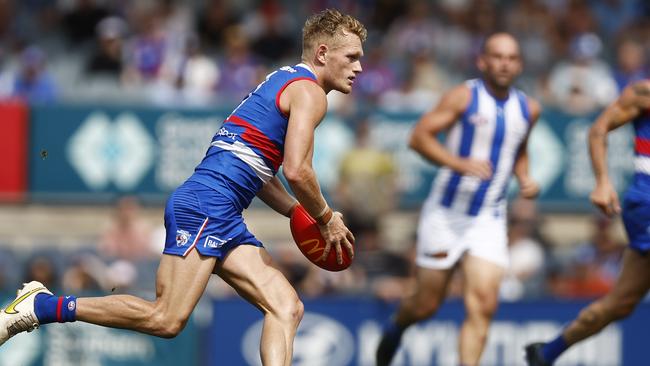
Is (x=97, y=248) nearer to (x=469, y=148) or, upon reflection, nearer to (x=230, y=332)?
(x=230, y=332)

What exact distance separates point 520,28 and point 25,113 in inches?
268

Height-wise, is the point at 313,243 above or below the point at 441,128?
below

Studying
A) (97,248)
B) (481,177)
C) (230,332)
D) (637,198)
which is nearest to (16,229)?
(97,248)

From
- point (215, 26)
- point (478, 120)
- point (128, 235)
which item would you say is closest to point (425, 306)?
point (478, 120)

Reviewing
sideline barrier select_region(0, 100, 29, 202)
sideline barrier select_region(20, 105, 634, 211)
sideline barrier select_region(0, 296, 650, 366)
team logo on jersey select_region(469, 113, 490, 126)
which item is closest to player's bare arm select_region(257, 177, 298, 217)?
team logo on jersey select_region(469, 113, 490, 126)

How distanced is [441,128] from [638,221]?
179 centimetres

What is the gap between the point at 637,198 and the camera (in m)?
8.86

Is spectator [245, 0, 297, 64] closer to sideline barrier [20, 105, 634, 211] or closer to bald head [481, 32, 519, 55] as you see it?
sideline barrier [20, 105, 634, 211]

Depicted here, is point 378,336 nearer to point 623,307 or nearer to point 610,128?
point 623,307

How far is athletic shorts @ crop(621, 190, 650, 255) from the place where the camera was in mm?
8781

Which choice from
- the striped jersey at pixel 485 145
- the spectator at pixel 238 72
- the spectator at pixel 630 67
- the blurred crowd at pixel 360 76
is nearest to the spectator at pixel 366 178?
the blurred crowd at pixel 360 76

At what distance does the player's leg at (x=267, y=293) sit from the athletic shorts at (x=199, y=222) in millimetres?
128

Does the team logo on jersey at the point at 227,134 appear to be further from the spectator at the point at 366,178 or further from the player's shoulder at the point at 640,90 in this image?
the spectator at the point at 366,178

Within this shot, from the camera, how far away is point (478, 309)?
376 inches
